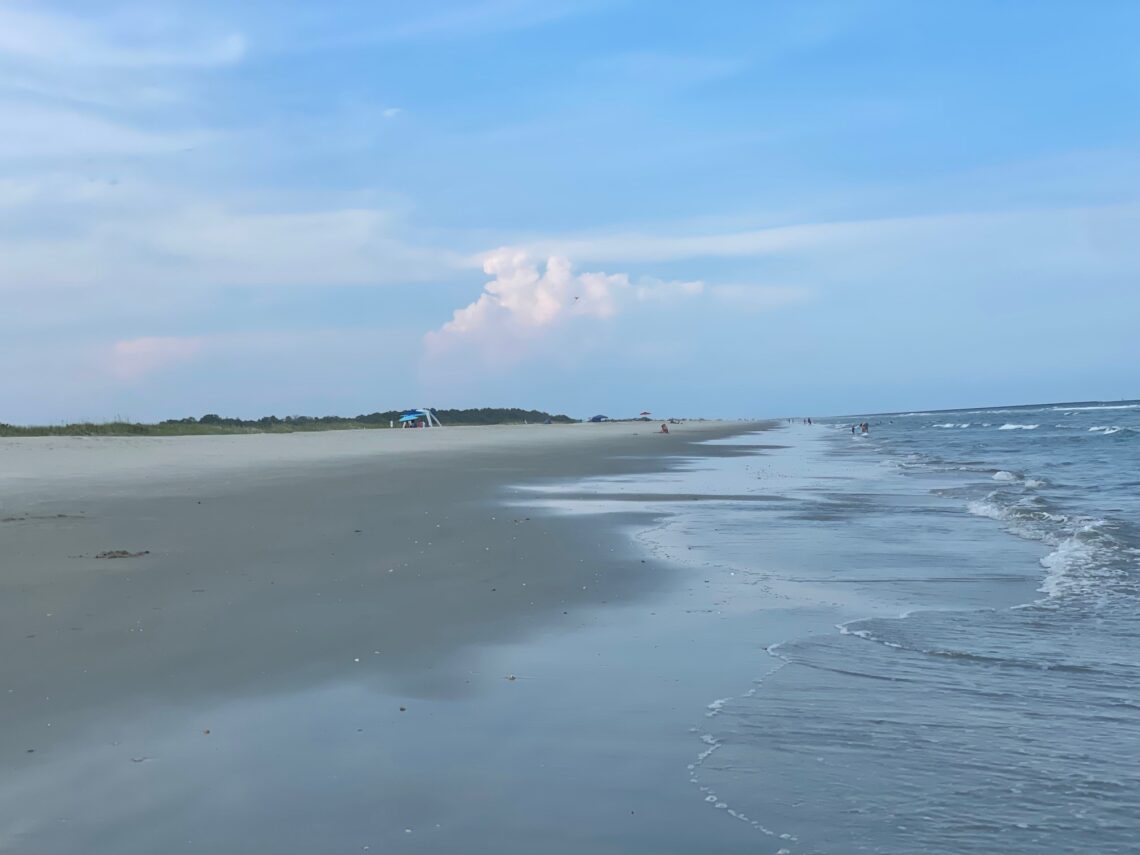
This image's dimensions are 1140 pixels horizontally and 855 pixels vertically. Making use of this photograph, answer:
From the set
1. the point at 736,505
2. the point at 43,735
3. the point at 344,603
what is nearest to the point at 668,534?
the point at 736,505

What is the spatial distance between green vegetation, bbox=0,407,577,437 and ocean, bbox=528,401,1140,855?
3936cm

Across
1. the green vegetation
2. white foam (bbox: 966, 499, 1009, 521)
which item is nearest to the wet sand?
white foam (bbox: 966, 499, 1009, 521)

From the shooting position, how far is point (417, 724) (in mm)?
5199

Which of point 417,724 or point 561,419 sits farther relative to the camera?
point 561,419

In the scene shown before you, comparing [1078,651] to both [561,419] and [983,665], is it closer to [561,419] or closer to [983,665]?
[983,665]

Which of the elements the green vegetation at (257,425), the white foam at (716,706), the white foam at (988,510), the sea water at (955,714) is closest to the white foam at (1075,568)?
the sea water at (955,714)

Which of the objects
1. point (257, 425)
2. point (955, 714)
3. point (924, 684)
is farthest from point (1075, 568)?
point (257, 425)

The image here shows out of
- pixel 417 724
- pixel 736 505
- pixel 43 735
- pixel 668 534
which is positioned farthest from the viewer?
pixel 736 505

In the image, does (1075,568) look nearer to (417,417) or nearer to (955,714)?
(955,714)

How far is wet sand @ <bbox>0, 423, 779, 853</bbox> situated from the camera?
3.93m

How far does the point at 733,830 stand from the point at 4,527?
11442 mm

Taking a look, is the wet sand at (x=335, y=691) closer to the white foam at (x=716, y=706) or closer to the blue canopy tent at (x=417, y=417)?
the white foam at (x=716, y=706)

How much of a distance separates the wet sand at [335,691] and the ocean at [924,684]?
46 centimetres

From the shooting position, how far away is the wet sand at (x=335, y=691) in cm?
393
